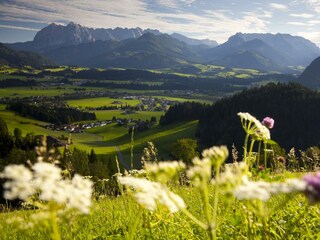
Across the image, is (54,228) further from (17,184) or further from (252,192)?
(252,192)

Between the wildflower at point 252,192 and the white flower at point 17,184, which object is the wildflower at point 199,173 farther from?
the white flower at point 17,184

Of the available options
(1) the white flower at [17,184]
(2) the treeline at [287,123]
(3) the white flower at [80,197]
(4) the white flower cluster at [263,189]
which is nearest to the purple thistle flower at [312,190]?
(4) the white flower cluster at [263,189]

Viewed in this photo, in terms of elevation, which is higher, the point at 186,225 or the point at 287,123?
the point at 186,225

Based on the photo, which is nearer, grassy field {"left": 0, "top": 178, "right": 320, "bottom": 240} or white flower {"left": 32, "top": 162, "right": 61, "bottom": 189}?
white flower {"left": 32, "top": 162, "right": 61, "bottom": 189}

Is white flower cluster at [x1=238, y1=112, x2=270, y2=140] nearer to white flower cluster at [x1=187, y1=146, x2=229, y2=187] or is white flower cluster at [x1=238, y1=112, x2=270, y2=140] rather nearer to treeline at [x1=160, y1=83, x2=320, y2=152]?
white flower cluster at [x1=187, y1=146, x2=229, y2=187]

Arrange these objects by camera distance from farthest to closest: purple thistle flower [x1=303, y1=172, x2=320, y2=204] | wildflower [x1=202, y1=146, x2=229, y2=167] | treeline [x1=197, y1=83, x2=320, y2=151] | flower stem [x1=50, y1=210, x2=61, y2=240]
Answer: treeline [x1=197, y1=83, x2=320, y2=151] → wildflower [x1=202, y1=146, x2=229, y2=167] → flower stem [x1=50, y1=210, x2=61, y2=240] → purple thistle flower [x1=303, y1=172, x2=320, y2=204]

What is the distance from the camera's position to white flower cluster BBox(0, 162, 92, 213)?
2.04 meters

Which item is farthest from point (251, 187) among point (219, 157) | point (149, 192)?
point (149, 192)

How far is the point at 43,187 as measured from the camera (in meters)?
2.06

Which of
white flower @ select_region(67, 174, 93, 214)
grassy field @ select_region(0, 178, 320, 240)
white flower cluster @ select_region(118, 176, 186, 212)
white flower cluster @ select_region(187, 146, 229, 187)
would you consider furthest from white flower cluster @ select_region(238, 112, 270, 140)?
white flower @ select_region(67, 174, 93, 214)

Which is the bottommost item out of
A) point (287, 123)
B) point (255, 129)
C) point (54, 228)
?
point (287, 123)

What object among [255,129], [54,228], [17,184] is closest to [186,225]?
[255,129]

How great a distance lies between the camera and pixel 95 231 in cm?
670

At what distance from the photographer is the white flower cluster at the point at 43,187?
2.04 m
